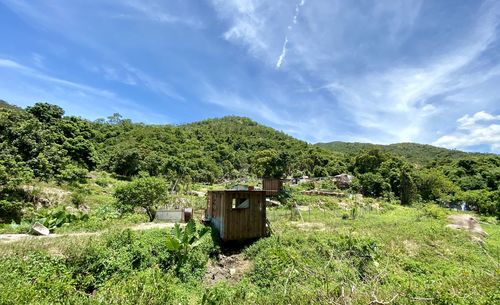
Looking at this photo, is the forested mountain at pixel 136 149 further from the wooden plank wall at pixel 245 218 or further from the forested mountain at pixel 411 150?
the forested mountain at pixel 411 150

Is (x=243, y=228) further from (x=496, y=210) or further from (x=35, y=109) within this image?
(x=496, y=210)

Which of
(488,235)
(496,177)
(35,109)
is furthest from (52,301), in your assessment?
(496,177)

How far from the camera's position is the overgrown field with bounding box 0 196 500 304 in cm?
553

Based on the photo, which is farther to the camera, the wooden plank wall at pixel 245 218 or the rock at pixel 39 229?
the wooden plank wall at pixel 245 218

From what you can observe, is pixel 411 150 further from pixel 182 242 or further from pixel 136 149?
pixel 182 242

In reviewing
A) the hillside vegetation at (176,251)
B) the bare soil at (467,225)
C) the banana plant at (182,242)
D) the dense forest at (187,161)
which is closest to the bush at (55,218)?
the hillside vegetation at (176,251)

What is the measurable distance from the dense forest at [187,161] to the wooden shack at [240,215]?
460 inches

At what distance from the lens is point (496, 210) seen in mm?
29344

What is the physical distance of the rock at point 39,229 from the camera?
11.2 m

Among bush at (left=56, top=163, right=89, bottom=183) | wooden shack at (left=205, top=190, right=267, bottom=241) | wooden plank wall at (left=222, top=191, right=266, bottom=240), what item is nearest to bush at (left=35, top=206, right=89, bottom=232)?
wooden shack at (left=205, top=190, right=267, bottom=241)

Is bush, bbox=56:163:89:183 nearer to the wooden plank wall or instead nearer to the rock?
the rock

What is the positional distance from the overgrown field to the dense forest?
8.84 meters

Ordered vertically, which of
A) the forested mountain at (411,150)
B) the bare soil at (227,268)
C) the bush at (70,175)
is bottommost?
the bare soil at (227,268)

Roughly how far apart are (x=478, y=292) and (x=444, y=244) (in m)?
9.20
